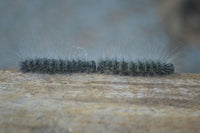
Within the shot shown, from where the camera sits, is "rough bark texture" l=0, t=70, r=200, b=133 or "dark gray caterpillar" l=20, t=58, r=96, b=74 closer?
"rough bark texture" l=0, t=70, r=200, b=133

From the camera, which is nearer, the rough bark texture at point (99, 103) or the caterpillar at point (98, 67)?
the rough bark texture at point (99, 103)

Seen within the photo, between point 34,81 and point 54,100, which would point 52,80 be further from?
point 54,100

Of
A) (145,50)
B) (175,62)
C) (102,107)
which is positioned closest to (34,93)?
(102,107)

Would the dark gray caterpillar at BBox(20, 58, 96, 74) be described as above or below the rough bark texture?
above

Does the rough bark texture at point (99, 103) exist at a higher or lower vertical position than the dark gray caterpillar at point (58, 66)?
lower

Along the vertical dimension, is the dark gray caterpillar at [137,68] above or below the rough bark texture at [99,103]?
above

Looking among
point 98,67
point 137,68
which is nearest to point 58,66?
point 98,67

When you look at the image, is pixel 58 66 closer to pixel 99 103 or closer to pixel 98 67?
pixel 98 67

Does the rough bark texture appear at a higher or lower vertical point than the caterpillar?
lower
